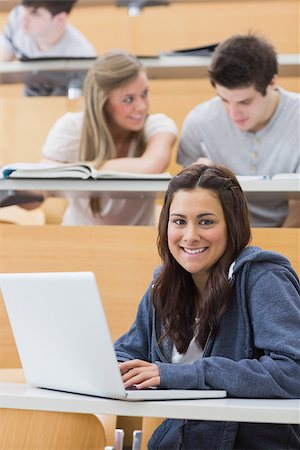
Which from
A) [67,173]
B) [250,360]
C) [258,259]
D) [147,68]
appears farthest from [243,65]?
[250,360]

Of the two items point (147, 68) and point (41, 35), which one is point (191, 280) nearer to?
point (147, 68)

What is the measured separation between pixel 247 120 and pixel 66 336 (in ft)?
5.40

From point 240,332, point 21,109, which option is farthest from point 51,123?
point 240,332

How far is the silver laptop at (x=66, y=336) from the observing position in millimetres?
1352

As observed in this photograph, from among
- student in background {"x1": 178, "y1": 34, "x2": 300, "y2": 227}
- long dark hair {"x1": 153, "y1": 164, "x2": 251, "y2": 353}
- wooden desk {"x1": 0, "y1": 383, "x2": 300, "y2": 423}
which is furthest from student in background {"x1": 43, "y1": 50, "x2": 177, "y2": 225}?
wooden desk {"x1": 0, "y1": 383, "x2": 300, "y2": 423}

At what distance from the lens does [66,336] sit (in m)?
1.45

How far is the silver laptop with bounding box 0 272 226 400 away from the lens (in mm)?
1352

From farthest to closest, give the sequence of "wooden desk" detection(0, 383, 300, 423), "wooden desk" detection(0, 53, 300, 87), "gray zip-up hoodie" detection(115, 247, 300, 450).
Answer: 1. "wooden desk" detection(0, 53, 300, 87)
2. "gray zip-up hoodie" detection(115, 247, 300, 450)
3. "wooden desk" detection(0, 383, 300, 423)

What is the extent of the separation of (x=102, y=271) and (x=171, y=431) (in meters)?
0.81

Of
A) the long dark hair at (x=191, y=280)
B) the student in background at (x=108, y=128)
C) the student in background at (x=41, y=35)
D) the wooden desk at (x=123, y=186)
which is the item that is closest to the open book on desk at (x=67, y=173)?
the wooden desk at (x=123, y=186)

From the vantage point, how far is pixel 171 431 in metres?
1.65

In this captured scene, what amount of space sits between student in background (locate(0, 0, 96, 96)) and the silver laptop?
2.36 meters

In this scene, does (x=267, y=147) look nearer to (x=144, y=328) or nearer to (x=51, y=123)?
(x=51, y=123)

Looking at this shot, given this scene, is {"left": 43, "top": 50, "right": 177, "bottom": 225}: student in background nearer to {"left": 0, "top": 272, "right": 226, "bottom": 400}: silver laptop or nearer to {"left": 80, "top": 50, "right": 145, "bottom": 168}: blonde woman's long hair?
{"left": 80, "top": 50, "right": 145, "bottom": 168}: blonde woman's long hair
